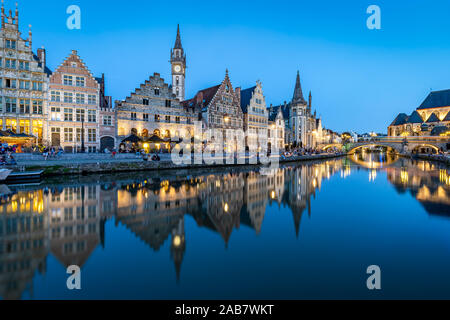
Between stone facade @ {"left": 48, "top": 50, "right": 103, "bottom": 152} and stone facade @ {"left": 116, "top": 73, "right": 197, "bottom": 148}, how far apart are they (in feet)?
10.7

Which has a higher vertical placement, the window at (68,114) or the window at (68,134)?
the window at (68,114)

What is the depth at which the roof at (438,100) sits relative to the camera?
248 feet

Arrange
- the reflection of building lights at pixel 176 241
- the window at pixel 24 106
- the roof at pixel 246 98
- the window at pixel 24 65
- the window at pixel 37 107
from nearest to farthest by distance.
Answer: the reflection of building lights at pixel 176 241 < the window at pixel 24 65 < the window at pixel 24 106 < the window at pixel 37 107 < the roof at pixel 246 98

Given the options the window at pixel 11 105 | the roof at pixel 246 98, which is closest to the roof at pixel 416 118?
the roof at pixel 246 98

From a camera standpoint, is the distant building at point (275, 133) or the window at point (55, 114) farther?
the distant building at point (275, 133)

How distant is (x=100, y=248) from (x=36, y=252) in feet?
5.53

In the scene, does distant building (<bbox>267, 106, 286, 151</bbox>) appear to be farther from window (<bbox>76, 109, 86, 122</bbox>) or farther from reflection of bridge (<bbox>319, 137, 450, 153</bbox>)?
window (<bbox>76, 109, 86, 122</bbox>)

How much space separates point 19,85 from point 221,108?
94.2 ft

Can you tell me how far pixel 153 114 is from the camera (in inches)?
1463

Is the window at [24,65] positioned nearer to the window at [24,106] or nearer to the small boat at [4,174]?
the window at [24,106]

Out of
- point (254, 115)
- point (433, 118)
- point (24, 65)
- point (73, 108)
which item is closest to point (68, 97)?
point (73, 108)

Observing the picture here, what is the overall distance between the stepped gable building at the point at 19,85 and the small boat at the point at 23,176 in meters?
10.7

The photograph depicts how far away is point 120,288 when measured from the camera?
18.2 feet

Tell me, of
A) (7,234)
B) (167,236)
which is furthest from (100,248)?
(7,234)
